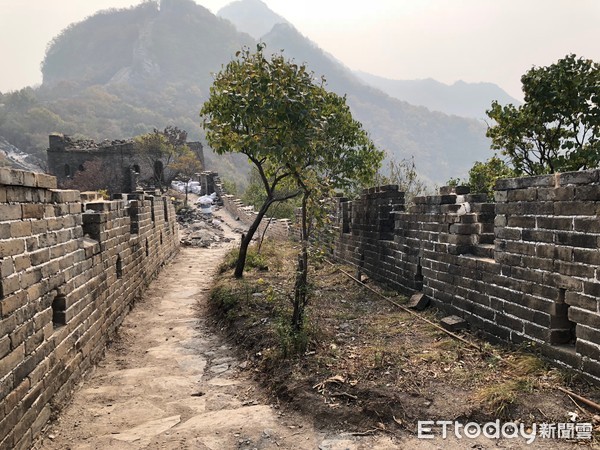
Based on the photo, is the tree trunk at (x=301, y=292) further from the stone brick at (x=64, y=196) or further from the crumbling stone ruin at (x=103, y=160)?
the crumbling stone ruin at (x=103, y=160)

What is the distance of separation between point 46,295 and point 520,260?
4.65 meters

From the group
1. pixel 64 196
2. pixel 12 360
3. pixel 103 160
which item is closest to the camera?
pixel 12 360

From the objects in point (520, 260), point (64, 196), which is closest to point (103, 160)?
point (64, 196)

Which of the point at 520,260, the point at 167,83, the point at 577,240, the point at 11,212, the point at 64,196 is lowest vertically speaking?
the point at 520,260

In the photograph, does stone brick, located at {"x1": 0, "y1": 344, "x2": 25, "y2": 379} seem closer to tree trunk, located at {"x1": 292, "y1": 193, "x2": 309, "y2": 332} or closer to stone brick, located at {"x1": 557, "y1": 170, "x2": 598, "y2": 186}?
tree trunk, located at {"x1": 292, "y1": 193, "x2": 309, "y2": 332}

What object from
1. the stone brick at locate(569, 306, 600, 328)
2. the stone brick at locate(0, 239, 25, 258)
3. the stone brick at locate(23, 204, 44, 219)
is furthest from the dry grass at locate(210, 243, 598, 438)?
the stone brick at locate(23, 204, 44, 219)

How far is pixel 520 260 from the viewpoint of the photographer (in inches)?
177

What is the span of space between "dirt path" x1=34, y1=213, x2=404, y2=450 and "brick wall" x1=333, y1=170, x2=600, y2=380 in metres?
2.01

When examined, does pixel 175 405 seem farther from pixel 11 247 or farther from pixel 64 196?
pixel 64 196

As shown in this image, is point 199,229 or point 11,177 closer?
point 11,177

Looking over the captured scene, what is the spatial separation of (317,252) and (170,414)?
255 cm

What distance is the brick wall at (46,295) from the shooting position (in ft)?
10.9

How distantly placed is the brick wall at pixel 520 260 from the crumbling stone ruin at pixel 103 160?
1222 inches

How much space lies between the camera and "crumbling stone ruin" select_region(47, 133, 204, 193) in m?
34.2
